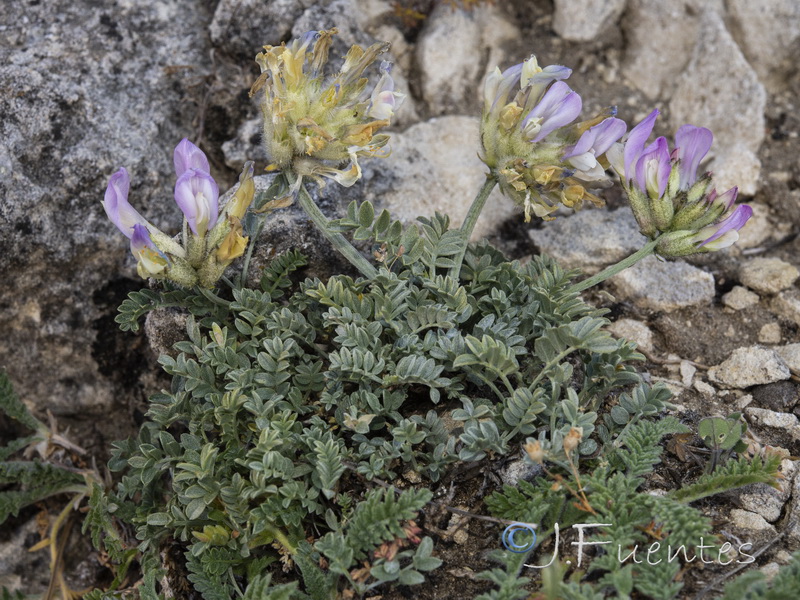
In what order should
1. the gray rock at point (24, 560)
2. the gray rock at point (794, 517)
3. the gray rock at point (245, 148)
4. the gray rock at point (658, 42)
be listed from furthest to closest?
the gray rock at point (658, 42) → the gray rock at point (245, 148) → the gray rock at point (24, 560) → the gray rock at point (794, 517)

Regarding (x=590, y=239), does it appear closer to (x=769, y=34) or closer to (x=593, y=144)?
(x=593, y=144)

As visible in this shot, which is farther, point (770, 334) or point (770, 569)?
point (770, 334)

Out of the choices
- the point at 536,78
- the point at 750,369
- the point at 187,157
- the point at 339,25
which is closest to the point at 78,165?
the point at 187,157

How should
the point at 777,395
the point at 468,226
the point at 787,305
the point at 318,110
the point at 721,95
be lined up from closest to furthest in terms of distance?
the point at 318,110
the point at 468,226
the point at 777,395
the point at 787,305
the point at 721,95

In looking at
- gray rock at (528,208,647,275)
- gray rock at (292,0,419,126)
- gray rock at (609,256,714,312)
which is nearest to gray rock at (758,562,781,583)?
gray rock at (609,256,714,312)

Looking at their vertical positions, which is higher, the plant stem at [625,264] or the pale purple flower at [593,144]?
the pale purple flower at [593,144]

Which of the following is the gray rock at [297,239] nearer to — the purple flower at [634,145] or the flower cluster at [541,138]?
the flower cluster at [541,138]

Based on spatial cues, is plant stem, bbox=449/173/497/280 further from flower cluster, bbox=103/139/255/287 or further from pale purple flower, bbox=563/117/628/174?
flower cluster, bbox=103/139/255/287

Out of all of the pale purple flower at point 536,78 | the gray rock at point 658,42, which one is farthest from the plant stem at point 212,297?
the gray rock at point 658,42
